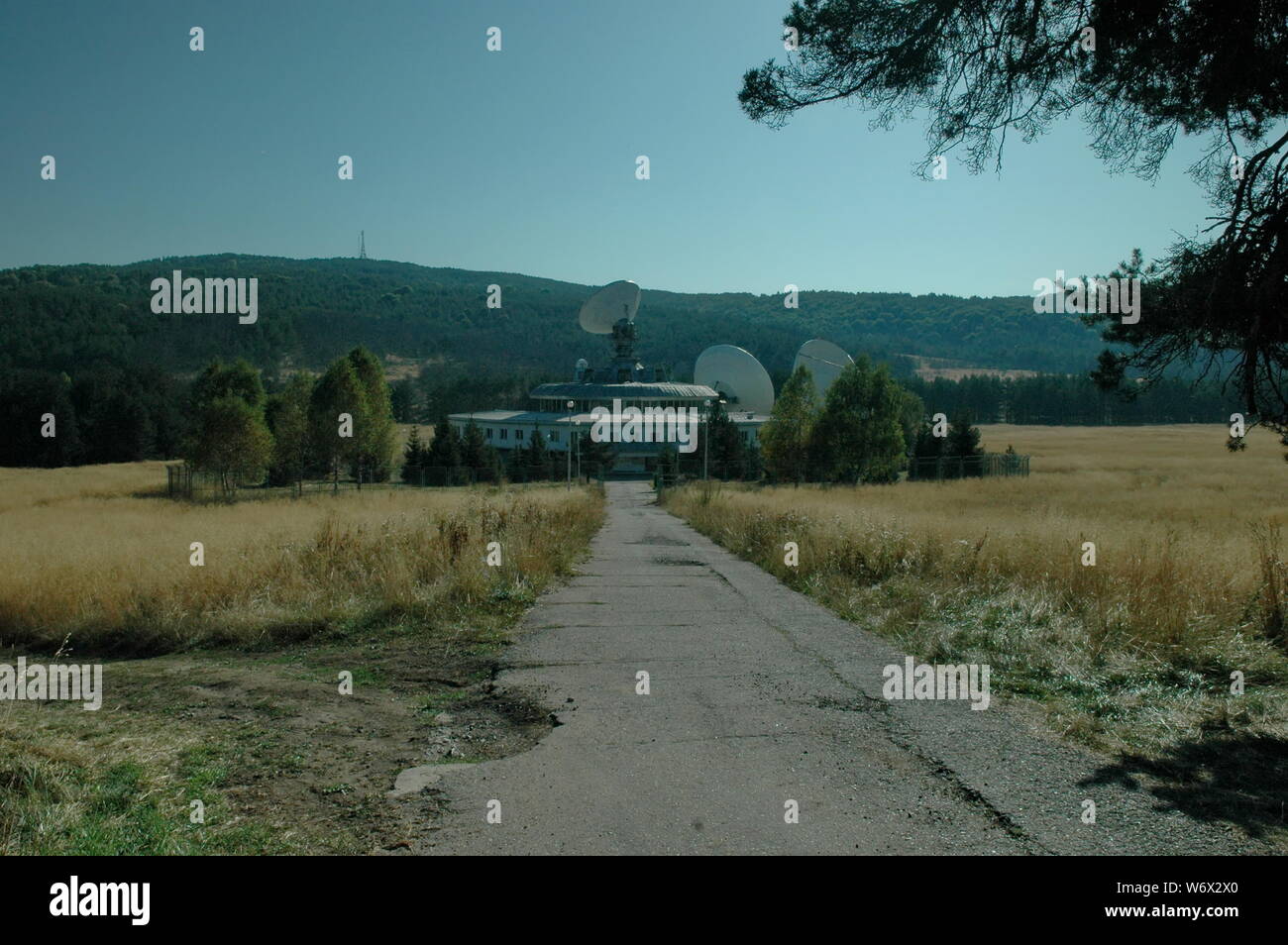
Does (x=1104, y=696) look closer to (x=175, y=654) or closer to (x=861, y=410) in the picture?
(x=175, y=654)

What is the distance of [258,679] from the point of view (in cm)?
629

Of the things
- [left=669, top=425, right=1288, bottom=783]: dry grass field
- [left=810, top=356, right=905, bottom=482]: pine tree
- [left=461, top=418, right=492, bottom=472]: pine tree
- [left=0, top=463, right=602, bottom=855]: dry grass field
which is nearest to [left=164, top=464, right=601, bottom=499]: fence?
[left=461, top=418, right=492, bottom=472]: pine tree

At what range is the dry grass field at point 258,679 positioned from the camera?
374cm

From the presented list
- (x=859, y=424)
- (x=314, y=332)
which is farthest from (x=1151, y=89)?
(x=314, y=332)

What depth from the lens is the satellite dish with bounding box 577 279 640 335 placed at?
74125 millimetres

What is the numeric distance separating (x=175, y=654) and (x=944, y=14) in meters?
7.83

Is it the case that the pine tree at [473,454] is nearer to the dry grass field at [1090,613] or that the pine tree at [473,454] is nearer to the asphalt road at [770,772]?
the dry grass field at [1090,613]

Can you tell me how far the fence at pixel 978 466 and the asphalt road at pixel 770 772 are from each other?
41.9 m

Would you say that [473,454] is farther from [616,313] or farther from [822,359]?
[822,359]

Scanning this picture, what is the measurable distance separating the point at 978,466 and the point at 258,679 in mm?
46366

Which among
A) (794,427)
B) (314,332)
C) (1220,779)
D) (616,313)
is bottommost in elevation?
(1220,779)

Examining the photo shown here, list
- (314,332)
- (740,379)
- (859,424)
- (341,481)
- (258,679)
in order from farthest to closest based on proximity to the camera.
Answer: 1. (314,332)
2. (740,379)
3. (341,481)
4. (859,424)
5. (258,679)

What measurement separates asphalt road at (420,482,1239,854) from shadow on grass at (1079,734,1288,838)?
0.13 meters
